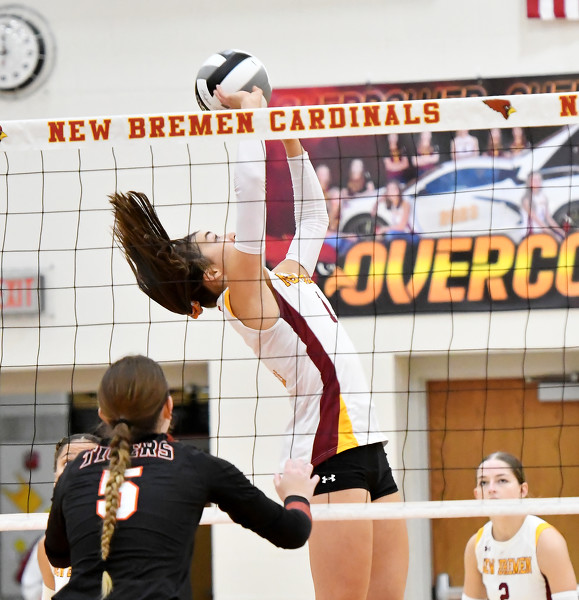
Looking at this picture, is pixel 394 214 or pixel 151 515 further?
pixel 394 214

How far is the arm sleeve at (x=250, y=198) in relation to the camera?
127 inches

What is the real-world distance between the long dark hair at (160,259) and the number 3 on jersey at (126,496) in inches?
40.8

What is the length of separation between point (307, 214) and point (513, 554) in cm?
212

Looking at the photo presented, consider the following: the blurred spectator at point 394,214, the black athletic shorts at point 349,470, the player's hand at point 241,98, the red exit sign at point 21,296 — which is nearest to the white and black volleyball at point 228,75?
the player's hand at point 241,98

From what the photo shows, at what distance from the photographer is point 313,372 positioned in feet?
11.4

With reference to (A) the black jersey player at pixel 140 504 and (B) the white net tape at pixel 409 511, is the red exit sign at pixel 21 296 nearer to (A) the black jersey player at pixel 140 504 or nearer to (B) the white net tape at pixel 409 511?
(B) the white net tape at pixel 409 511

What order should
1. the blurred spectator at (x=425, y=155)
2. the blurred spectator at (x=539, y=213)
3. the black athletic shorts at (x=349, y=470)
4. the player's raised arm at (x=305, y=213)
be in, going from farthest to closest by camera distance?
the blurred spectator at (x=425, y=155), the blurred spectator at (x=539, y=213), the player's raised arm at (x=305, y=213), the black athletic shorts at (x=349, y=470)

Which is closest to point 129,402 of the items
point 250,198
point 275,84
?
point 250,198

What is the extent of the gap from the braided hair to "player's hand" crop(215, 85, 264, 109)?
4.24ft

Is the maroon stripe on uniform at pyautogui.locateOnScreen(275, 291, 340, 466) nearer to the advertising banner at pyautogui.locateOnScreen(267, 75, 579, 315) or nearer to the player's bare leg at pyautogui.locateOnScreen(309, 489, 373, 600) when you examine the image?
the player's bare leg at pyautogui.locateOnScreen(309, 489, 373, 600)

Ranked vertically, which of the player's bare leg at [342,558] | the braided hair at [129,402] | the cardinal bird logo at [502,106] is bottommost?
the player's bare leg at [342,558]

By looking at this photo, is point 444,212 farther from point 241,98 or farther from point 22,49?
point 241,98

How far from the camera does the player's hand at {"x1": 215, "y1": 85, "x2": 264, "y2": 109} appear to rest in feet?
12.0

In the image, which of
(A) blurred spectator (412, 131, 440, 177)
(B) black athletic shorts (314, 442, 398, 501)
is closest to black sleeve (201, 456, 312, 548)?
(B) black athletic shorts (314, 442, 398, 501)
